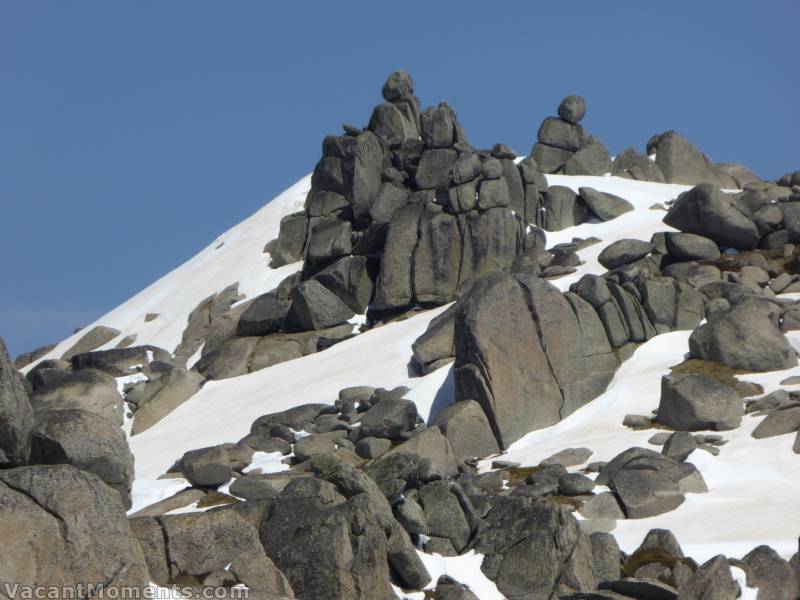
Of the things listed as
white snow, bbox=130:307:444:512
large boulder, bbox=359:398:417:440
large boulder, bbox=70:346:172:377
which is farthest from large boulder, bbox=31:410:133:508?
large boulder, bbox=70:346:172:377

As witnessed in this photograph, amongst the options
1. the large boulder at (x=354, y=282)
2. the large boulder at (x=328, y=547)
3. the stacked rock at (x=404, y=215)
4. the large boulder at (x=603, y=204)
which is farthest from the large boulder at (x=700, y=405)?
the large boulder at (x=603, y=204)

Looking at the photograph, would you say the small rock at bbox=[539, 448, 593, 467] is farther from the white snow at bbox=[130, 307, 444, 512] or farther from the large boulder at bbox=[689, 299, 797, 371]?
the white snow at bbox=[130, 307, 444, 512]

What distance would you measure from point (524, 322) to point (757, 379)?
10171 millimetres

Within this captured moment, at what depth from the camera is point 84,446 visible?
3014 centimetres

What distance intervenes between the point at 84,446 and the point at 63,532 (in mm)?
3996

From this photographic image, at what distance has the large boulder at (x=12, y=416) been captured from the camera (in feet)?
87.5

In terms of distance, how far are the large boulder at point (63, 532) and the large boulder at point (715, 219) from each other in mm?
55290

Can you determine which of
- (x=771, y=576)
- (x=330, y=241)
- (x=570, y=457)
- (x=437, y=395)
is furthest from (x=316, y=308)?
(x=771, y=576)

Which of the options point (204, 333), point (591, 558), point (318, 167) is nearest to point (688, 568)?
point (591, 558)

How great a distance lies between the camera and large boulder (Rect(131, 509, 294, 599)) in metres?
30.8

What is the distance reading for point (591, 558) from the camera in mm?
38125

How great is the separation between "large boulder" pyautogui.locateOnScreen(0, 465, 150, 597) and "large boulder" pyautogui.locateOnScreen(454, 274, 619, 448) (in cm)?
3045

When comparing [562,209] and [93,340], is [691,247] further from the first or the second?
[93,340]

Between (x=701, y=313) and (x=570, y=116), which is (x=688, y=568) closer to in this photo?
(x=701, y=313)
